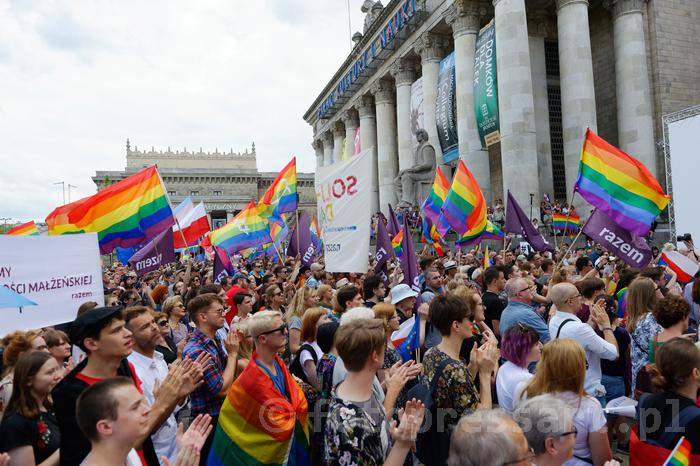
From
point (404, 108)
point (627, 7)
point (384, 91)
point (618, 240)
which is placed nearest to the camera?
point (618, 240)

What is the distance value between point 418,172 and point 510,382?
988 inches

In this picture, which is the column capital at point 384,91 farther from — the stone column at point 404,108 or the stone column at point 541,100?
the stone column at point 541,100

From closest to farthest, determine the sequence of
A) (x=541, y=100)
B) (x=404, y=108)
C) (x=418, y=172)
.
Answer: (x=541, y=100) → (x=418, y=172) → (x=404, y=108)

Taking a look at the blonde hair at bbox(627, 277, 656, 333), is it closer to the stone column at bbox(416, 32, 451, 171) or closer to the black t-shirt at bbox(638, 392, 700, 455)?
the black t-shirt at bbox(638, 392, 700, 455)

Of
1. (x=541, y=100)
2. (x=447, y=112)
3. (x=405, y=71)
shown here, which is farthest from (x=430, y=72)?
(x=541, y=100)

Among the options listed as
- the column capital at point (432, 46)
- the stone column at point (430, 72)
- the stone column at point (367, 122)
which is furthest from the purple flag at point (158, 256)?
the stone column at point (367, 122)

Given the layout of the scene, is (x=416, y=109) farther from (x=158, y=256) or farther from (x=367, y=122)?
(x=158, y=256)

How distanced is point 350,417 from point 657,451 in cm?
169

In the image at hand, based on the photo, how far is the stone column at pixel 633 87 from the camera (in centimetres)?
2145

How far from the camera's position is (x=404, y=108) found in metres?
33.0

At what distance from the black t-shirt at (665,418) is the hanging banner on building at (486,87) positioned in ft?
67.0

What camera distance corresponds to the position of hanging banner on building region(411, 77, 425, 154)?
30.3m

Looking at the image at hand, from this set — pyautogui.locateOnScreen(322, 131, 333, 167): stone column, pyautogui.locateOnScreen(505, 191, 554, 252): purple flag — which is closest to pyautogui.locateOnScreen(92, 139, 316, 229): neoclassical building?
pyautogui.locateOnScreen(322, 131, 333, 167): stone column

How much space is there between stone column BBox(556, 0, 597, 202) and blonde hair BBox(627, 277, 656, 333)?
16933 millimetres
